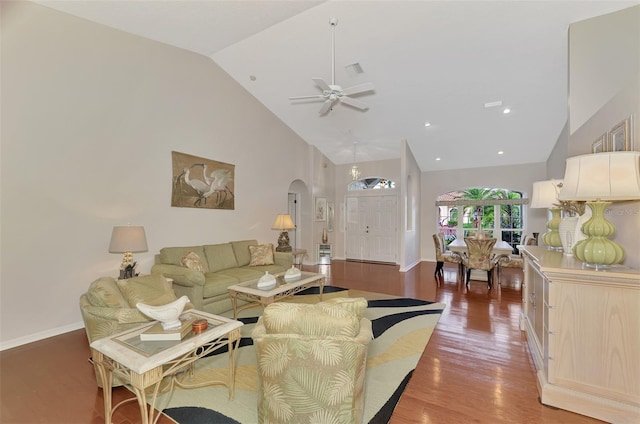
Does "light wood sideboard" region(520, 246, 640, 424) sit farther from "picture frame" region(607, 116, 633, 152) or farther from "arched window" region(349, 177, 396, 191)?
"arched window" region(349, 177, 396, 191)

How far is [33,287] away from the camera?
10.2 feet

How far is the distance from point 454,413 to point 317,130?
6102 millimetres

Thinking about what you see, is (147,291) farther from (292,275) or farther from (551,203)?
(551,203)

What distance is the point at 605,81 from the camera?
2996 mm

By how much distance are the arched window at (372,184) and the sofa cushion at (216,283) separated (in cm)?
557

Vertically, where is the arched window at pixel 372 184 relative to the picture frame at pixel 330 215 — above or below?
above

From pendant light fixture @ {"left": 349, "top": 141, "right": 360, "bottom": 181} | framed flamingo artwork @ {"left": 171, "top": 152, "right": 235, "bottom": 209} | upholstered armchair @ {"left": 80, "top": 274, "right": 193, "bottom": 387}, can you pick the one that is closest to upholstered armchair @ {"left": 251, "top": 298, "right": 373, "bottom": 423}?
upholstered armchair @ {"left": 80, "top": 274, "right": 193, "bottom": 387}

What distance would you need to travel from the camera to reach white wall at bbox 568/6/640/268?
2.17 m

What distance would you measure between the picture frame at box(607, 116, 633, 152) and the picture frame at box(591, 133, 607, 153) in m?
0.10

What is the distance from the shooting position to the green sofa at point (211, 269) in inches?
140

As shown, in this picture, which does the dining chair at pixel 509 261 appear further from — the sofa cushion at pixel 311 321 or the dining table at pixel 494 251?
the sofa cushion at pixel 311 321

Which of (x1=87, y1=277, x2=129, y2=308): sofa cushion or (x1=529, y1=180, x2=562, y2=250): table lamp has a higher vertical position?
(x1=529, y1=180, x2=562, y2=250): table lamp

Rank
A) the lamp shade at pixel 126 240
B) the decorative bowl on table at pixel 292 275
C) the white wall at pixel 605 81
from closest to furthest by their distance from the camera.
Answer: the white wall at pixel 605 81, the lamp shade at pixel 126 240, the decorative bowl on table at pixel 292 275

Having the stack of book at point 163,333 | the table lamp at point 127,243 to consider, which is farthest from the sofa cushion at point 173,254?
the stack of book at point 163,333
